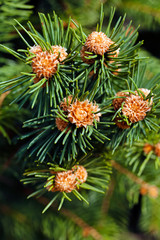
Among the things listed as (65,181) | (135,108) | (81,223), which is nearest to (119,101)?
(135,108)

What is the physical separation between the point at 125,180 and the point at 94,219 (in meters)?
0.15

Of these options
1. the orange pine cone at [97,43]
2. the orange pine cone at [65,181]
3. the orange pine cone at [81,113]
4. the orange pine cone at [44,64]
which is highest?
the orange pine cone at [97,43]

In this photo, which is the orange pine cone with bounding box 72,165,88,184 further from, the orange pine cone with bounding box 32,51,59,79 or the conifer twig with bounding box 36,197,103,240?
the conifer twig with bounding box 36,197,103,240

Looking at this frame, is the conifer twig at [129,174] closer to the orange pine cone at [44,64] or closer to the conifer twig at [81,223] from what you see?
the conifer twig at [81,223]

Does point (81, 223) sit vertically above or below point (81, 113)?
below

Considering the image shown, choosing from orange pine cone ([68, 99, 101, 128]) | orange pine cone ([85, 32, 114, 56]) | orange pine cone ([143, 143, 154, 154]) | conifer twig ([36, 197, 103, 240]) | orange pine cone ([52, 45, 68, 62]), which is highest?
orange pine cone ([85, 32, 114, 56])

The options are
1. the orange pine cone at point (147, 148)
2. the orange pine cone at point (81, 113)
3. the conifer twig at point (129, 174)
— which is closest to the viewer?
the orange pine cone at point (81, 113)

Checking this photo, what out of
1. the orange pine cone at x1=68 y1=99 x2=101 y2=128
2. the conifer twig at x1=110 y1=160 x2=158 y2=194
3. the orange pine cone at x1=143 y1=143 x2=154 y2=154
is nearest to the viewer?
the orange pine cone at x1=68 y1=99 x2=101 y2=128

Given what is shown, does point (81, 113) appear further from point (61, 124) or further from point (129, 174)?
point (129, 174)

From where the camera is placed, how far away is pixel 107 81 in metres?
0.38

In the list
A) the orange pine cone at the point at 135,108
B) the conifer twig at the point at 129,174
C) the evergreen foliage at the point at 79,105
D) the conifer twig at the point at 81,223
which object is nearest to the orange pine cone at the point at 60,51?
the evergreen foliage at the point at 79,105

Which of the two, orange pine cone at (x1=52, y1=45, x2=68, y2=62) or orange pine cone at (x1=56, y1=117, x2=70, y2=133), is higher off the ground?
orange pine cone at (x1=52, y1=45, x2=68, y2=62)

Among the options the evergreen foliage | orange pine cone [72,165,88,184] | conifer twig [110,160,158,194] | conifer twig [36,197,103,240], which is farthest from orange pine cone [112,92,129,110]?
conifer twig [36,197,103,240]

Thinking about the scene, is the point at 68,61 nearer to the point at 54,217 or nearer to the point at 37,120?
the point at 37,120
